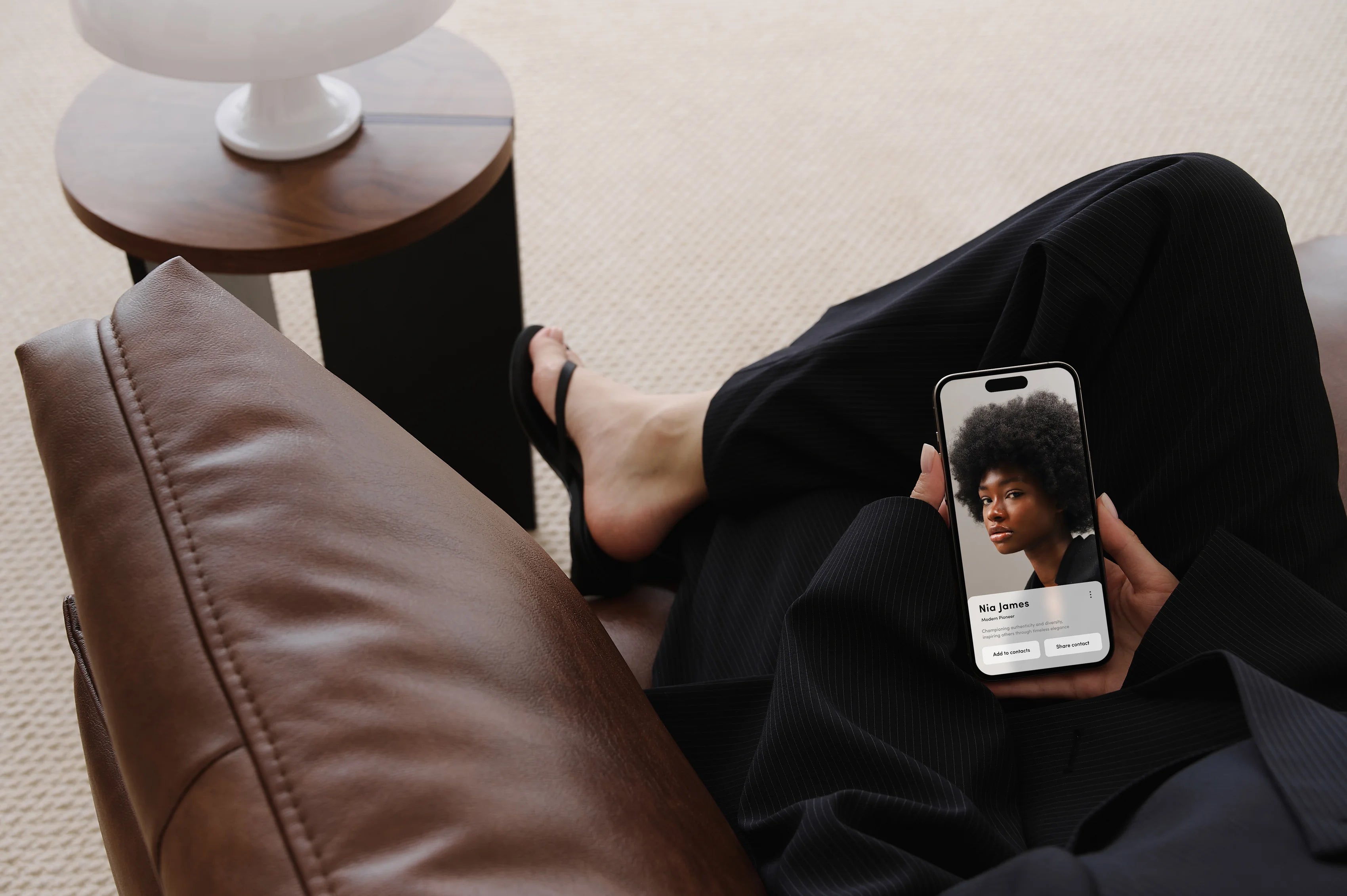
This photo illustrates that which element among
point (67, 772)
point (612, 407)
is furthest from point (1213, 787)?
point (67, 772)

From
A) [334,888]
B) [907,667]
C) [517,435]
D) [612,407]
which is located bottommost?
[517,435]

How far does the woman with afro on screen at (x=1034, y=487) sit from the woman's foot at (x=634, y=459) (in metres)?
0.26

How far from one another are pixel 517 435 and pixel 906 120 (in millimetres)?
1005

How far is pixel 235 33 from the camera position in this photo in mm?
798

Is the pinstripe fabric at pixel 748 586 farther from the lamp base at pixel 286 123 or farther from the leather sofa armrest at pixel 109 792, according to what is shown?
the lamp base at pixel 286 123

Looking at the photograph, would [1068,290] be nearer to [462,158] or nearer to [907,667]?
[907,667]

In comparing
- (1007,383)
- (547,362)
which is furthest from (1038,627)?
(547,362)

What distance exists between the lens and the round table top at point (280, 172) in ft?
2.97

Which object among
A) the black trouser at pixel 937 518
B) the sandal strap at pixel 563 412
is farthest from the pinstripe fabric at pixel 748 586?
the sandal strap at pixel 563 412

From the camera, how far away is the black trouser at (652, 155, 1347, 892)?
524 mm

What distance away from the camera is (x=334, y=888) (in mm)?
313

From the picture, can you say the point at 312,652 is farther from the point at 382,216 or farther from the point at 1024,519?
the point at 382,216

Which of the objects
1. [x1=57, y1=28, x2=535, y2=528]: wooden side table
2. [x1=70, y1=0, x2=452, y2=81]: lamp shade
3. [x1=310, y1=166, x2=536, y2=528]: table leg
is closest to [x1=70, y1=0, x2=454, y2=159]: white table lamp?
[x1=70, y1=0, x2=452, y2=81]: lamp shade

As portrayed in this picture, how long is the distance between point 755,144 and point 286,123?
977mm
